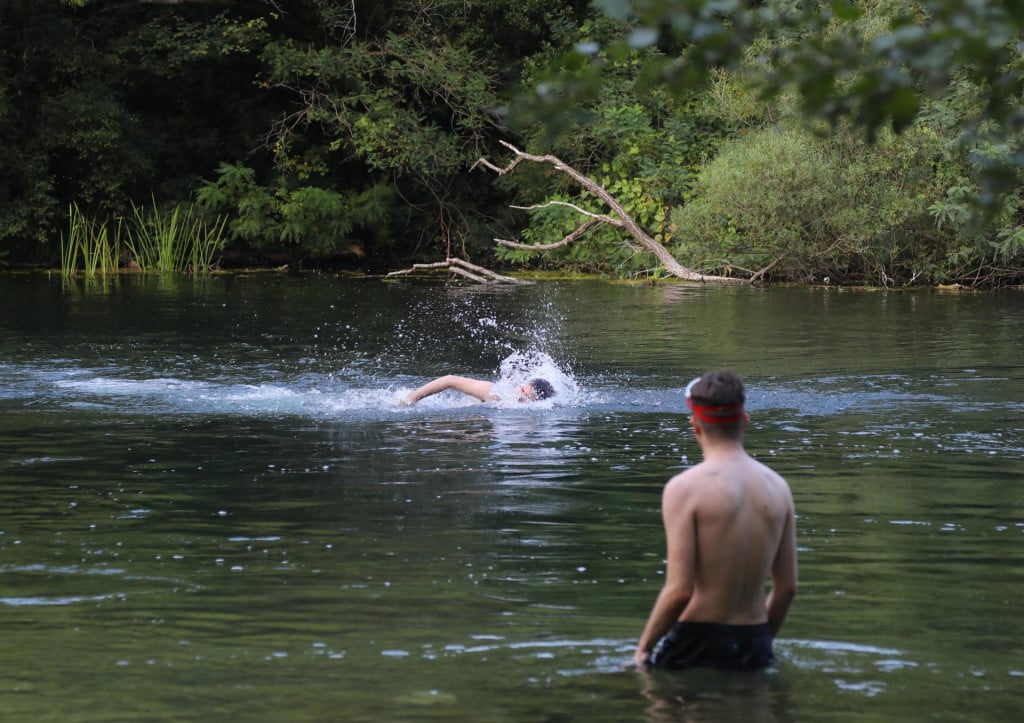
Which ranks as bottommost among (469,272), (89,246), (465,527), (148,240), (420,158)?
(465,527)

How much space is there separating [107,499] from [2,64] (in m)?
29.7

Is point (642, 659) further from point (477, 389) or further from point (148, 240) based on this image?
point (148, 240)

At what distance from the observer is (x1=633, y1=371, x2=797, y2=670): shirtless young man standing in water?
5.55 meters

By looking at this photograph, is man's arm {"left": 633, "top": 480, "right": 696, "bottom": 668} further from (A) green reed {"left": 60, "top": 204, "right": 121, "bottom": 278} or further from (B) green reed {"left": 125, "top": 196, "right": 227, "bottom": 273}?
(B) green reed {"left": 125, "top": 196, "right": 227, "bottom": 273}

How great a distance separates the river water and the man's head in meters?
1.02

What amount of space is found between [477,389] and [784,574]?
1015cm

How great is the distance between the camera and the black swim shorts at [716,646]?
576 centimetres

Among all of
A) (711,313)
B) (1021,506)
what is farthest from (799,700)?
(711,313)

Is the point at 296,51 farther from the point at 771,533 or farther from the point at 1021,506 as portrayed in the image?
the point at 771,533

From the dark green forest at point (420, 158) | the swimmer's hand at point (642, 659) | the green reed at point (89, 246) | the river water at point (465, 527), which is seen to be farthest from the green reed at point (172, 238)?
the swimmer's hand at point (642, 659)

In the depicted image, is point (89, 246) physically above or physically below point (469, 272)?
above

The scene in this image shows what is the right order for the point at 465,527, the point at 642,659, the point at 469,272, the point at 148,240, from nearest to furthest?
the point at 642,659 → the point at 465,527 → the point at 469,272 → the point at 148,240

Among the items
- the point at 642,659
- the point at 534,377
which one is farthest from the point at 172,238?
the point at 642,659

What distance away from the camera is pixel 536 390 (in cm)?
1570
